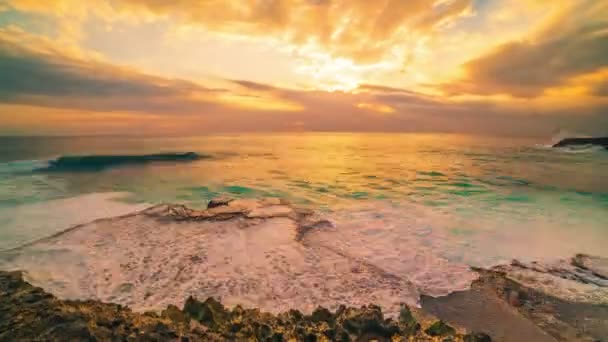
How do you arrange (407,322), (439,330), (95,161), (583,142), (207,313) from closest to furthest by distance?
(439,330), (207,313), (407,322), (95,161), (583,142)

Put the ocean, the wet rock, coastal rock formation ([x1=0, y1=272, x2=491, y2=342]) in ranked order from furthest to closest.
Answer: the ocean, the wet rock, coastal rock formation ([x1=0, y1=272, x2=491, y2=342])

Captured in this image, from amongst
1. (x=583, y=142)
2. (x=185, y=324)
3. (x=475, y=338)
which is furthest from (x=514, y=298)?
(x=583, y=142)

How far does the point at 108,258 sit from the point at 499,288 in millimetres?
8447

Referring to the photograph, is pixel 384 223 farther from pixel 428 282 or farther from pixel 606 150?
pixel 606 150

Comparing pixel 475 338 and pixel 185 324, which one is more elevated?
pixel 185 324

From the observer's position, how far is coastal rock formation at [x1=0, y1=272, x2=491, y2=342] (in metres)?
3.09

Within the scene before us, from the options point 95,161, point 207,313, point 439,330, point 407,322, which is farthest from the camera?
point 95,161

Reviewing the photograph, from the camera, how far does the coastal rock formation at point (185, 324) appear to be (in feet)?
10.2

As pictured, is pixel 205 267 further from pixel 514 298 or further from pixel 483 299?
pixel 514 298

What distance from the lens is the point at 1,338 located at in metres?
2.95

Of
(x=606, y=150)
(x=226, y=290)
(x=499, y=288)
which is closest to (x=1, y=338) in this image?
(x=226, y=290)

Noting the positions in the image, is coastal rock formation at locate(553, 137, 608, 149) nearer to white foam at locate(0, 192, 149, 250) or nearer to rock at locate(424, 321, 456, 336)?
rock at locate(424, 321, 456, 336)

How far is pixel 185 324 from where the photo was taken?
11.7ft

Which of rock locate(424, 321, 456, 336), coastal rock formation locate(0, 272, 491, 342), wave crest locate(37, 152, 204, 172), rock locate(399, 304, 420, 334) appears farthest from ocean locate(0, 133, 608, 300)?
coastal rock formation locate(0, 272, 491, 342)
